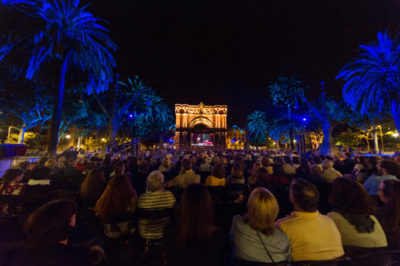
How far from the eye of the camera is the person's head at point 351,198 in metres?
2.49

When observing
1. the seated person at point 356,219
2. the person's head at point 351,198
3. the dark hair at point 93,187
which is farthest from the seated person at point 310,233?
the dark hair at point 93,187

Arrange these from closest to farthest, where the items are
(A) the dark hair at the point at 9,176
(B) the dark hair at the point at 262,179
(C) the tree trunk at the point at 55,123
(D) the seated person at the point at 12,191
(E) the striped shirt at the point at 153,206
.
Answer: (E) the striped shirt at the point at 153,206, (D) the seated person at the point at 12,191, (A) the dark hair at the point at 9,176, (B) the dark hair at the point at 262,179, (C) the tree trunk at the point at 55,123

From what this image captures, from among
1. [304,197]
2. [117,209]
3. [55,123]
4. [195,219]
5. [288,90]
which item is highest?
[288,90]

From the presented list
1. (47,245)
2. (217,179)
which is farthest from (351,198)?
(47,245)

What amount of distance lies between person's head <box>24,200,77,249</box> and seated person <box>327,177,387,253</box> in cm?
345

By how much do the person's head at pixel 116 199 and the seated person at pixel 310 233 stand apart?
256 cm

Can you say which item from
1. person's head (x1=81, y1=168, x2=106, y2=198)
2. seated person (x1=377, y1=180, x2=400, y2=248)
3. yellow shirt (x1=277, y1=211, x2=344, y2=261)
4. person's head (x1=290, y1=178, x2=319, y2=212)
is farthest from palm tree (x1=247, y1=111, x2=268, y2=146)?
yellow shirt (x1=277, y1=211, x2=344, y2=261)

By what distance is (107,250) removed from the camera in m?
3.40

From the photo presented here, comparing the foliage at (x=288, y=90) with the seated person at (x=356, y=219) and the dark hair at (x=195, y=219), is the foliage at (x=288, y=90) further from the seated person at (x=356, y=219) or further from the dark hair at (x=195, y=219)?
the dark hair at (x=195, y=219)

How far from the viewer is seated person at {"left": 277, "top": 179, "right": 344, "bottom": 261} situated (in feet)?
7.14

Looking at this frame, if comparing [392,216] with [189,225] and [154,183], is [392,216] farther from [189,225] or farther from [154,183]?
[154,183]

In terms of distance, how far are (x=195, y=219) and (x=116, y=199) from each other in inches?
70.1

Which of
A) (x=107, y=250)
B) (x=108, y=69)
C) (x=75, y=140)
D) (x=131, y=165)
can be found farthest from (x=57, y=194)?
(x=75, y=140)

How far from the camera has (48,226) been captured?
5.70 feet
